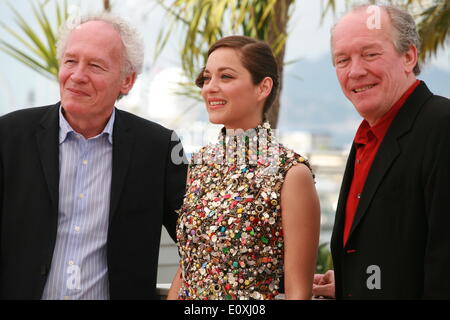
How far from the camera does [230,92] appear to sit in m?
2.90

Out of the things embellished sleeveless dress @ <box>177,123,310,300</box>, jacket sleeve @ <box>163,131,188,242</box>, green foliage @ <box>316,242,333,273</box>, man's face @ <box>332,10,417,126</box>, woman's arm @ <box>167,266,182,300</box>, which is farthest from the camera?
green foliage @ <box>316,242,333,273</box>

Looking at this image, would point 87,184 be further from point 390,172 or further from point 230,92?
point 390,172

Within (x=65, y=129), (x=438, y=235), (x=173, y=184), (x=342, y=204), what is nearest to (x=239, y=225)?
(x=342, y=204)

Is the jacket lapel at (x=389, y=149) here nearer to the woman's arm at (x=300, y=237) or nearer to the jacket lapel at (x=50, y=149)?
the woman's arm at (x=300, y=237)

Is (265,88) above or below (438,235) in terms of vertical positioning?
above

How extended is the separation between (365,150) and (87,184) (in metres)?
1.24

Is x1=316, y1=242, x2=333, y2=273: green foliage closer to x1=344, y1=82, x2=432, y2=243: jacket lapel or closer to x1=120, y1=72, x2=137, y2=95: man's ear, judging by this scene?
x1=120, y1=72, x2=137, y2=95: man's ear

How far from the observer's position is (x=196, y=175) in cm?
305

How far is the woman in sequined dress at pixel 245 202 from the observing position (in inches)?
106

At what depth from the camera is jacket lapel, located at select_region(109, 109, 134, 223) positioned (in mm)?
2980

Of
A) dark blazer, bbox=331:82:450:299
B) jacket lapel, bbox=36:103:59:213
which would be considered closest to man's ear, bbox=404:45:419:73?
dark blazer, bbox=331:82:450:299

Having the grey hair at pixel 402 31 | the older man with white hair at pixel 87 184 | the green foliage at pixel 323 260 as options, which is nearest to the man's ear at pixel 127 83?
the older man with white hair at pixel 87 184

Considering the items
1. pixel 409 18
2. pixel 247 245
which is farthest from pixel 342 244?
pixel 409 18

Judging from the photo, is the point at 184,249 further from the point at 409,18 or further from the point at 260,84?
the point at 409,18
